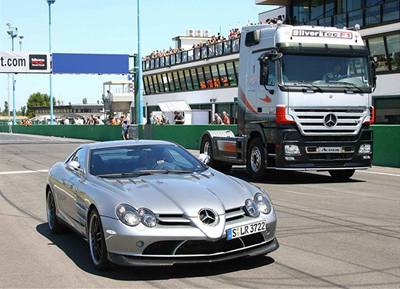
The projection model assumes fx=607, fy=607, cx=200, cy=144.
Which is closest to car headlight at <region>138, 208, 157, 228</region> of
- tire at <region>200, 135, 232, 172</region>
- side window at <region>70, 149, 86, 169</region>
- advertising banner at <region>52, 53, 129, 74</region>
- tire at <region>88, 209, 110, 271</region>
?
tire at <region>88, 209, 110, 271</region>

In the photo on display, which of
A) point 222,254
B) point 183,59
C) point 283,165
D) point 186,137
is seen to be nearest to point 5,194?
point 283,165

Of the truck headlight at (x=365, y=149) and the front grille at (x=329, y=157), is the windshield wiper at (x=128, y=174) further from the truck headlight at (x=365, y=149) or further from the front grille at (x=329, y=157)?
the truck headlight at (x=365, y=149)

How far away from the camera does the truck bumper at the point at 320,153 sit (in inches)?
515

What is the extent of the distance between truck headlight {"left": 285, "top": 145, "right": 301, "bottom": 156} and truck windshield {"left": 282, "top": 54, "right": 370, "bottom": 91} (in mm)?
1350

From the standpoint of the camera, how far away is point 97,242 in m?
5.95

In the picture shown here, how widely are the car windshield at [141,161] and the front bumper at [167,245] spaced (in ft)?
4.19

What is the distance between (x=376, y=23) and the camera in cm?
2936

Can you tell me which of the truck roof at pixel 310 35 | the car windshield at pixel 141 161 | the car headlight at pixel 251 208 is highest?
the truck roof at pixel 310 35

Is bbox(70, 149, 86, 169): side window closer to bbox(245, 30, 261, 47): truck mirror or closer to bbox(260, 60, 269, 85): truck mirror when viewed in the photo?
bbox(260, 60, 269, 85): truck mirror

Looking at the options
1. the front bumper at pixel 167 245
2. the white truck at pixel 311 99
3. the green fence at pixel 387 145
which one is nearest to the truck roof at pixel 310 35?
the white truck at pixel 311 99

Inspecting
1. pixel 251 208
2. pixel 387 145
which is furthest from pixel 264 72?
pixel 251 208

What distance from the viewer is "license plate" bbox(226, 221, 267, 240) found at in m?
5.44

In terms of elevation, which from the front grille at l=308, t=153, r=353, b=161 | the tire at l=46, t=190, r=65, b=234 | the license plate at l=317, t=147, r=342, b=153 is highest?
the license plate at l=317, t=147, r=342, b=153

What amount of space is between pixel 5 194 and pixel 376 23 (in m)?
22.0
